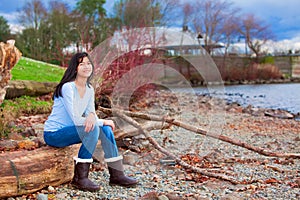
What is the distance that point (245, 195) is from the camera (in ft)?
11.3

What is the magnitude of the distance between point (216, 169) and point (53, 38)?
1953 cm

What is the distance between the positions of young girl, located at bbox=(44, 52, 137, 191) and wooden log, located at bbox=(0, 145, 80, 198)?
0.09 metres

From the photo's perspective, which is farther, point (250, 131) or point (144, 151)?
point (250, 131)

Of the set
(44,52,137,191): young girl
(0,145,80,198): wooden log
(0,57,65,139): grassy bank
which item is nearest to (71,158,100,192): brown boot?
(44,52,137,191): young girl

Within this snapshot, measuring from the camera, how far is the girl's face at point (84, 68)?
343 centimetres

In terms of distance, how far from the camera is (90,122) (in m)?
3.27

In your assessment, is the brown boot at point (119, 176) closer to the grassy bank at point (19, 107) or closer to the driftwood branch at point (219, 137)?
the driftwood branch at point (219, 137)

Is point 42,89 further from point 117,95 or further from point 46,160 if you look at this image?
point 46,160

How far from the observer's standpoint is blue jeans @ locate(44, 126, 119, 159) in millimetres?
3359

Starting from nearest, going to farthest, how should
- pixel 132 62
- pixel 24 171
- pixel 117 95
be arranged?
1. pixel 24 171
2. pixel 117 95
3. pixel 132 62

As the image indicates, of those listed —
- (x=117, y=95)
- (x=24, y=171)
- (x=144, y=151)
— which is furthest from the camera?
(x=117, y=95)

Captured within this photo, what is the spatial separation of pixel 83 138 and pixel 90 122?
20cm

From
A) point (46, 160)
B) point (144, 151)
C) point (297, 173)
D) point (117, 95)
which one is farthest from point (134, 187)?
point (117, 95)

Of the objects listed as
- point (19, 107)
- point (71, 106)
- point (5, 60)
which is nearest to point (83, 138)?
point (71, 106)
